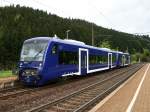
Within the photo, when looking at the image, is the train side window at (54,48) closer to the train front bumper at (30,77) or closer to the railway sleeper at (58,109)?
the train front bumper at (30,77)

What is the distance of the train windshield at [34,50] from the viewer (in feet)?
67.6

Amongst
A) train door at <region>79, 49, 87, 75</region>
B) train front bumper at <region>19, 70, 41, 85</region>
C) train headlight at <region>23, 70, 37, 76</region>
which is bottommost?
train front bumper at <region>19, 70, 41, 85</region>

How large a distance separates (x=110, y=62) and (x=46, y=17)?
293ft

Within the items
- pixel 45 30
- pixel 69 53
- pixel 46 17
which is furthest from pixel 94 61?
pixel 46 17

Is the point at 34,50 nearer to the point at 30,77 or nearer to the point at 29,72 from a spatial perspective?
the point at 29,72

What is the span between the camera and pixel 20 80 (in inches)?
832

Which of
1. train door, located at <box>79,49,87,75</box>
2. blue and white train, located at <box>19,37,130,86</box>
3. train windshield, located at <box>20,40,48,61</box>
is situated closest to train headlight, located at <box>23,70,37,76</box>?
blue and white train, located at <box>19,37,130,86</box>

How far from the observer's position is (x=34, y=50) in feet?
69.3

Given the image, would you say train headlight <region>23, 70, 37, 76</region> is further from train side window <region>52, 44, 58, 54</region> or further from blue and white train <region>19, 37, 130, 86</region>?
train side window <region>52, 44, 58, 54</region>

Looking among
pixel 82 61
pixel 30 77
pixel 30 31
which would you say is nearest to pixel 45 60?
pixel 30 77

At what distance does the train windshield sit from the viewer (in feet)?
67.6

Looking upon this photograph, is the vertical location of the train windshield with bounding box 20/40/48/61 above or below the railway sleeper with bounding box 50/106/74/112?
above

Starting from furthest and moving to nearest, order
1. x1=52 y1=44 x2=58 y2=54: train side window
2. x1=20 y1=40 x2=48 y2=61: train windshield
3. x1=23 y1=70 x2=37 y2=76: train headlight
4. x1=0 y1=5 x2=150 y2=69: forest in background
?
x1=0 y1=5 x2=150 y2=69: forest in background → x1=52 y1=44 x2=58 y2=54: train side window → x1=20 y1=40 x2=48 y2=61: train windshield → x1=23 y1=70 x2=37 y2=76: train headlight

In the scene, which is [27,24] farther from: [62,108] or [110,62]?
[62,108]
